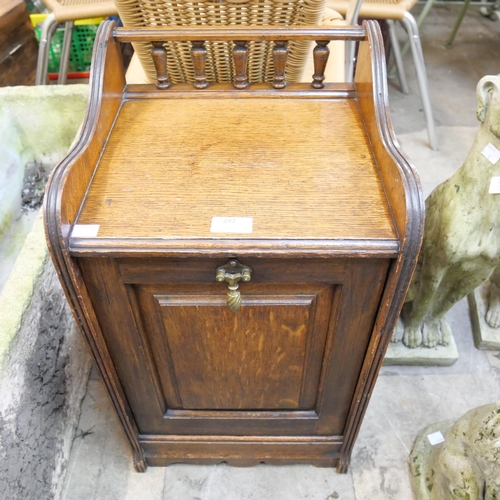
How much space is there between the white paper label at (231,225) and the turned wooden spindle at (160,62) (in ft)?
1.34

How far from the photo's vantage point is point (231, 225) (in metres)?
0.74

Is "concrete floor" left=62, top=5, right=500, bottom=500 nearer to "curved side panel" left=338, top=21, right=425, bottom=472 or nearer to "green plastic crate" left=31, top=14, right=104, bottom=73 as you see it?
"curved side panel" left=338, top=21, right=425, bottom=472

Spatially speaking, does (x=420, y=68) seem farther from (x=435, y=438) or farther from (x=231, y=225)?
(x=231, y=225)

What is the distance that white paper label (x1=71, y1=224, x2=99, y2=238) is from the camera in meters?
0.73

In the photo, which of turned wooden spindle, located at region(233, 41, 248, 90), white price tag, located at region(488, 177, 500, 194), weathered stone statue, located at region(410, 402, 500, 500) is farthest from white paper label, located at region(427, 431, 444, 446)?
turned wooden spindle, located at region(233, 41, 248, 90)

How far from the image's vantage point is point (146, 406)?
1.08 metres

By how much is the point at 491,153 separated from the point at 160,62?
70 centimetres

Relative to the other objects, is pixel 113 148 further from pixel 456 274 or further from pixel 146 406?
pixel 456 274

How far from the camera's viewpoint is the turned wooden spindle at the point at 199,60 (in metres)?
0.96

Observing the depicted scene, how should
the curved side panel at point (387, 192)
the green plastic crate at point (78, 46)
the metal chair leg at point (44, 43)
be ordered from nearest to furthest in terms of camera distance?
the curved side panel at point (387, 192) → the metal chair leg at point (44, 43) → the green plastic crate at point (78, 46)

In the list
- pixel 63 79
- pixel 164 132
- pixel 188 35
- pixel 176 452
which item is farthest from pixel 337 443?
pixel 63 79

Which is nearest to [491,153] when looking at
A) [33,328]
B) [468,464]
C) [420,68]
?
[468,464]

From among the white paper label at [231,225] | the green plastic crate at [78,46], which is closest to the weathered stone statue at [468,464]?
the white paper label at [231,225]

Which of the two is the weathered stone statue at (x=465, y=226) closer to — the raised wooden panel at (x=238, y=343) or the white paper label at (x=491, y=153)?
the white paper label at (x=491, y=153)
